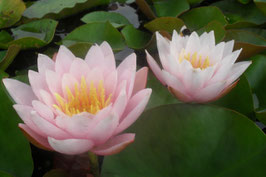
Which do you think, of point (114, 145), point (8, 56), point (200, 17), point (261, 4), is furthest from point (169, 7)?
point (114, 145)

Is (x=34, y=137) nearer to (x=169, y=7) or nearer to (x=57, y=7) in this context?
(x=57, y=7)

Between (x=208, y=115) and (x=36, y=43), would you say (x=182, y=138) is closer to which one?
(x=208, y=115)

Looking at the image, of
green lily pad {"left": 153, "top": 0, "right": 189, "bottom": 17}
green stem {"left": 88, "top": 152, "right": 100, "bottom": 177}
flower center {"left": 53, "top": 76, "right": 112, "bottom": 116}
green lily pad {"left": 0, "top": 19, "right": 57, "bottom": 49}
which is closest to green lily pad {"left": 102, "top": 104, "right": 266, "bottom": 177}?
green stem {"left": 88, "top": 152, "right": 100, "bottom": 177}

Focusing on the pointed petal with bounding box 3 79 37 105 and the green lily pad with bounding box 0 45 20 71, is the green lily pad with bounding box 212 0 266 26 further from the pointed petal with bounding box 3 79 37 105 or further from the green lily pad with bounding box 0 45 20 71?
the pointed petal with bounding box 3 79 37 105

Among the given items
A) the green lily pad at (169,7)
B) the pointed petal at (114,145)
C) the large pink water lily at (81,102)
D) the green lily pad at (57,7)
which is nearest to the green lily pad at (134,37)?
the green lily pad at (169,7)

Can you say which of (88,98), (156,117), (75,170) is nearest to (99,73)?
(88,98)
